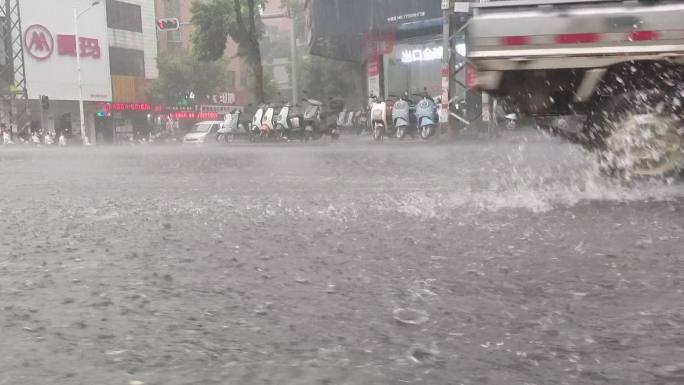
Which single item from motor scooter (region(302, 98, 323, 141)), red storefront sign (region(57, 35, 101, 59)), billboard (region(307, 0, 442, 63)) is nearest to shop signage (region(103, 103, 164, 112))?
red storefront sign (region(57, 35, 101, 59))

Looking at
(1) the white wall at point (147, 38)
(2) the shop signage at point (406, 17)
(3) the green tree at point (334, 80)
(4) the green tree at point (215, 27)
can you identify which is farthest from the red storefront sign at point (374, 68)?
(1) the white wall at point (147, 38)

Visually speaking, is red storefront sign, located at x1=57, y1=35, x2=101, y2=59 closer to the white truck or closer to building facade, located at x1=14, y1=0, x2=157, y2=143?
building facade, located at x1=14, y1=0, x2=157, y2=143

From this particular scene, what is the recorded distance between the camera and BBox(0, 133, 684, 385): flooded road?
1.93 m

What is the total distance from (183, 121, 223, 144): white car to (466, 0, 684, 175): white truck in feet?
75.9

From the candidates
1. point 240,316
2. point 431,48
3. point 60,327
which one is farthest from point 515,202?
point 431,48

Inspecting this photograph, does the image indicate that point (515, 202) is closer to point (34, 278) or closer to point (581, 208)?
point (581, 208)

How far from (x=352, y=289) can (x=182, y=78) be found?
44056 mm

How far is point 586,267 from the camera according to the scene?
119 inches

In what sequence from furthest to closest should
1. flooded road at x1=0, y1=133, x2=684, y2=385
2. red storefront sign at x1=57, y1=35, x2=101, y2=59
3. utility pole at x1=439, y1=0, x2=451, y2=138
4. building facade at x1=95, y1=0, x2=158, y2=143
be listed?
1. building facade at x1=95, y1=0, x2=158, y2=143
2. red storefront sign at x1=57, y1=35, x2=101, y2=59
3. utility pole at x1=439, y1=0, x2=451, y2=138
4. flooded road at x1=0, y1=133, x2=684, y2=385

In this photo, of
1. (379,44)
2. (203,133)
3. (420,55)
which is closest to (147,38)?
(203,133)

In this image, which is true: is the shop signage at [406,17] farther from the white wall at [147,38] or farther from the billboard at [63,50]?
the white wall at [147,38]

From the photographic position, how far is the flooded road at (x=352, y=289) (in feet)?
6.33

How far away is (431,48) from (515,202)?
21564mm

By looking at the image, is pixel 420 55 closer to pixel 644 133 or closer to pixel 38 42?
pixel 644 133
